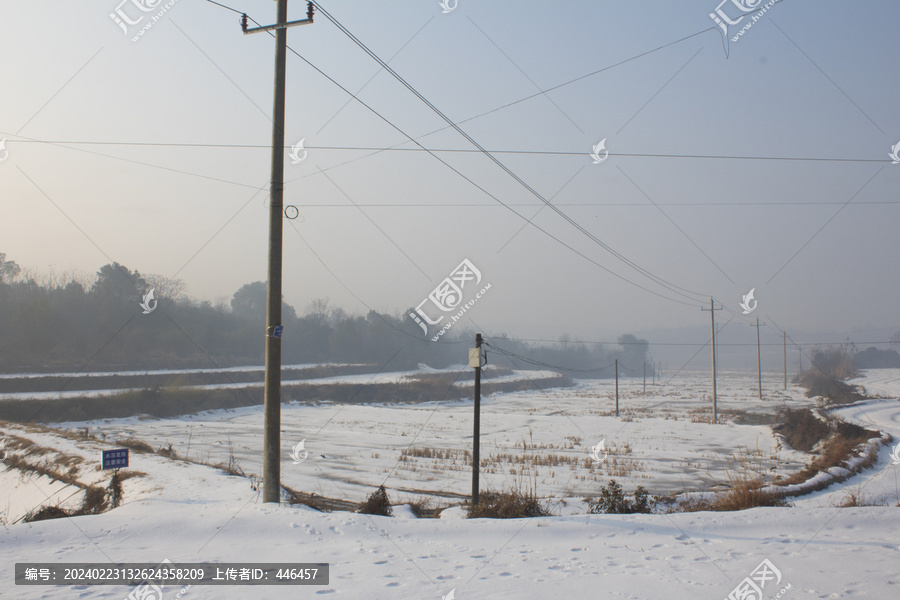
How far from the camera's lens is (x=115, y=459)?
1072 centimetres

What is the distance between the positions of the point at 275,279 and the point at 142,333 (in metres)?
66.0

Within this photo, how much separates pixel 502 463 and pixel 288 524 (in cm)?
1821

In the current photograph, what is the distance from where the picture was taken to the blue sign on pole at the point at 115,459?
1048 cm

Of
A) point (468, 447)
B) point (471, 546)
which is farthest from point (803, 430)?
point (471, 546)

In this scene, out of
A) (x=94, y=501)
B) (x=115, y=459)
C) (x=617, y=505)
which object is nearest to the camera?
(x=617, y=505)

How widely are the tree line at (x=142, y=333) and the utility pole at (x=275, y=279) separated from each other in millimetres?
23444

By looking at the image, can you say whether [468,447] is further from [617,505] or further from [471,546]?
[471,546]

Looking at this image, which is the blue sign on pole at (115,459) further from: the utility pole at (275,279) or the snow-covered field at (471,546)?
the utility pole at (275,279)

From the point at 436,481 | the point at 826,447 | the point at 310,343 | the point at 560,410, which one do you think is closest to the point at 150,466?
the point at 436,481

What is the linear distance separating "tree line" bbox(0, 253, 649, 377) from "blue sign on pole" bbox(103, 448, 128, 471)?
2229cm

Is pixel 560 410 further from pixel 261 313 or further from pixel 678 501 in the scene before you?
pixel 261 313

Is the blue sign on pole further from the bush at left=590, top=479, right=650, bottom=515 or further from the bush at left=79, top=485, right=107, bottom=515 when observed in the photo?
the bush at left=590, top=479, right=650, bottom=515

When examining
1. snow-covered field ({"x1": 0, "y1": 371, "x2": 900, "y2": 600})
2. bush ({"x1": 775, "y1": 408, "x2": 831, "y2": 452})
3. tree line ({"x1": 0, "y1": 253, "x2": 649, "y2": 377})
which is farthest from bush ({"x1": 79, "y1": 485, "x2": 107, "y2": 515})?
bush ({"x1": 775, "y1": 408, "x2": 831, "y2": 452})

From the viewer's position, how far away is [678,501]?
41.9 ft
